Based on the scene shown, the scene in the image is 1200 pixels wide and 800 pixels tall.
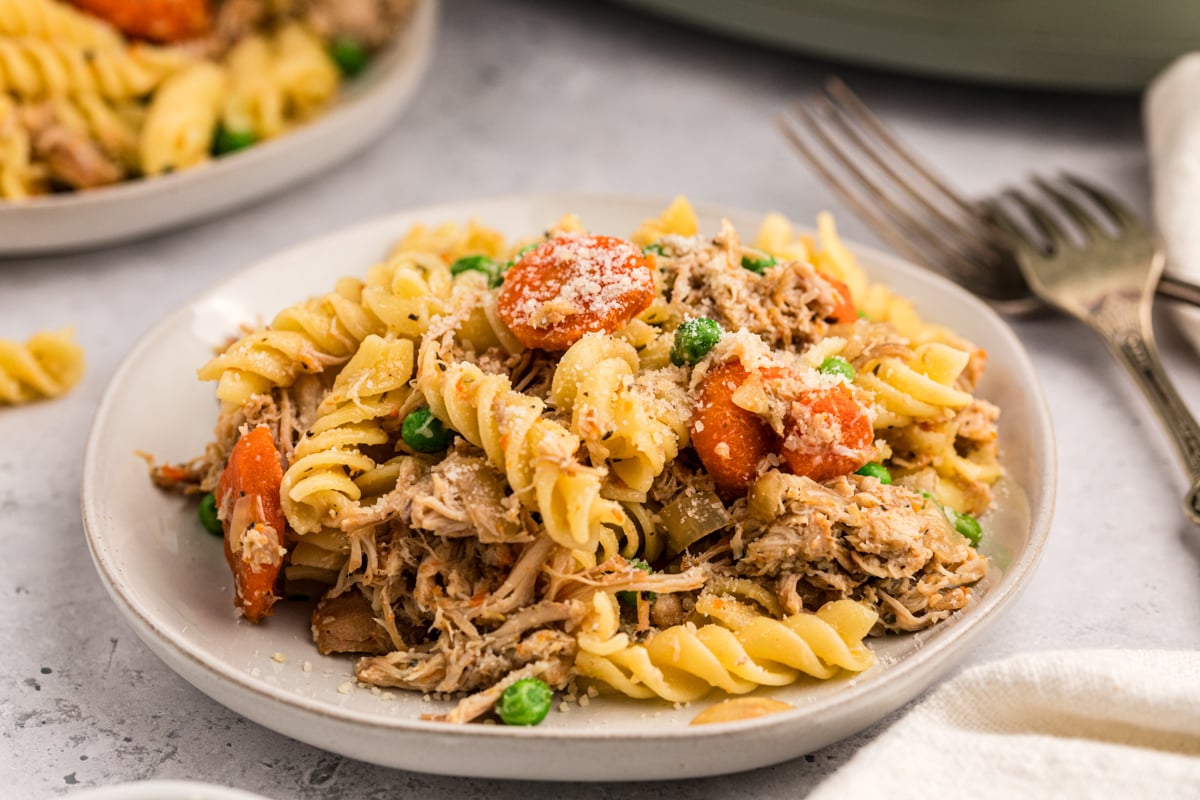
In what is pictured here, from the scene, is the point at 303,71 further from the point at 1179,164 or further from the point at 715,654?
the point at 1179,164

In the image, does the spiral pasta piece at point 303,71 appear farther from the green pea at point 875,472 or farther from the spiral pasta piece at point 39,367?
the green pea at point 875,472

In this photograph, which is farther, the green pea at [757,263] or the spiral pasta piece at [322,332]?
the green pea at [757,263]

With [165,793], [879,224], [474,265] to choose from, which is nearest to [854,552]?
[474,265]

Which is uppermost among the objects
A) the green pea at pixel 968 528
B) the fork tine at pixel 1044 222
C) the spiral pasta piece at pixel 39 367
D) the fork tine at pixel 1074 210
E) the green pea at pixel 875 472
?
the fork tine at pixel 1074 210

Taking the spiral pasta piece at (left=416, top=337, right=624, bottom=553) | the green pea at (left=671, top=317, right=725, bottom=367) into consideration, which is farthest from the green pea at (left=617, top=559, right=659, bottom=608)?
the green pea at (left=671, top=317, right=725, bottom=367)

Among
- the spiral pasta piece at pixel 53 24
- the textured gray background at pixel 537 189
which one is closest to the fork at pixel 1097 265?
the textured gray background at pixel 537 189

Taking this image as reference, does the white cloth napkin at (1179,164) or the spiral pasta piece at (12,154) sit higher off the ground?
the white cloth napkin at (1179,164)

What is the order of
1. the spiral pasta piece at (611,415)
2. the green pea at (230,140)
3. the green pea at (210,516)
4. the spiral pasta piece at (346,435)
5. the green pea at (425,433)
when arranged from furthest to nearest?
the green pea at (230,140) < the green pea at (210,516) < the green pea at (425,433) < the spiral pasta piece at (346,435) < the spiral pasta piece at (611,415)
